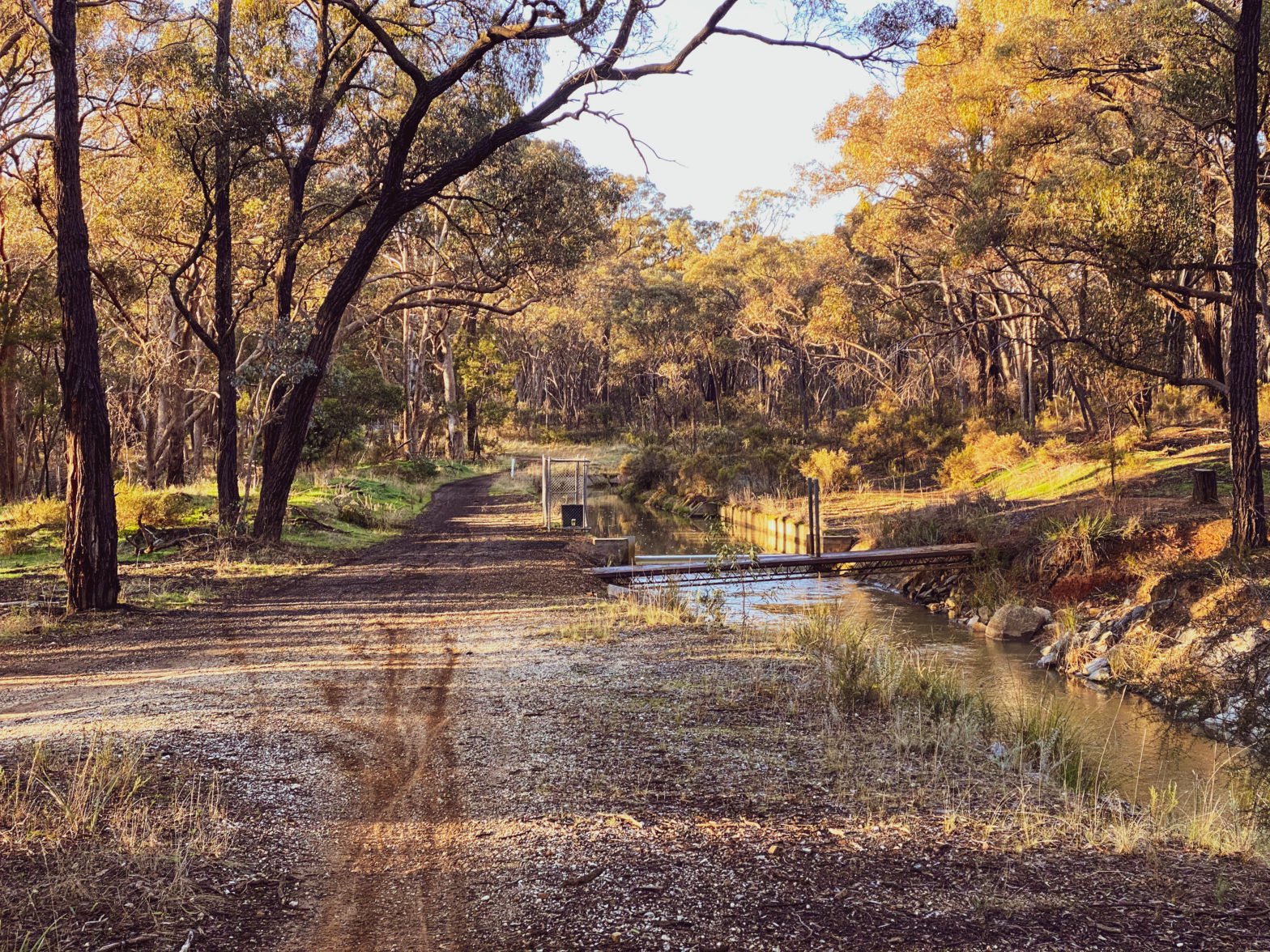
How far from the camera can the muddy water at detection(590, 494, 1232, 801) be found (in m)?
7.59

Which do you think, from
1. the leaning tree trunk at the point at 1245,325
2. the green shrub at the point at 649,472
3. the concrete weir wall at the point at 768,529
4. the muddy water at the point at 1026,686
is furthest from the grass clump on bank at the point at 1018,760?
the green shrub at the point at 649,472

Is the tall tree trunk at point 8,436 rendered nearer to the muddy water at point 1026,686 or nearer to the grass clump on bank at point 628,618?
the muddy water at point 1026,686

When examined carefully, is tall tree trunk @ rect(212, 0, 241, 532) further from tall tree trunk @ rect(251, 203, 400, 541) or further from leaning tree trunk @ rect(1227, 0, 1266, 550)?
leaning tree trunk @ rect(1227, 0, 1266, 550)

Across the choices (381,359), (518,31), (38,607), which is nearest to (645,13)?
(518,31)

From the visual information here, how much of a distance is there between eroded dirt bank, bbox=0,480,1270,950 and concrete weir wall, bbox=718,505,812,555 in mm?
11125

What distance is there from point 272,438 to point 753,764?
12.1 m

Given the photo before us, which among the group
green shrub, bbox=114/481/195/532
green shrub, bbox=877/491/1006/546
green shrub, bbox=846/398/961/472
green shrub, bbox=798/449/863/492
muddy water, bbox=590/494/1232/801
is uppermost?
green shrub, bbox=846/398/961/472

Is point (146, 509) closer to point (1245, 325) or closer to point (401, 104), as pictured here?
point (401, 104)

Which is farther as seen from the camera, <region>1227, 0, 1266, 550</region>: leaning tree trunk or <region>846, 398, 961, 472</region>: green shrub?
<region>846, 398, 961, 472</region>: green shrub

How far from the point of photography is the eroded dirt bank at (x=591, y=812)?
366cm

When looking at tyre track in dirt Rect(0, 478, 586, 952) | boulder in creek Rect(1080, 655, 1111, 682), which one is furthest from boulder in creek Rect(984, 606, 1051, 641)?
tyre track in dirt Rect(0, 478, 586, 952)

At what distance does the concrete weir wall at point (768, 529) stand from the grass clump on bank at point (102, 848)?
13946 mm

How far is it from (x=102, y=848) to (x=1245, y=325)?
1284 centimetres

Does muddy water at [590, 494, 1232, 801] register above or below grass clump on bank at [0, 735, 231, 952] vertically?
below
